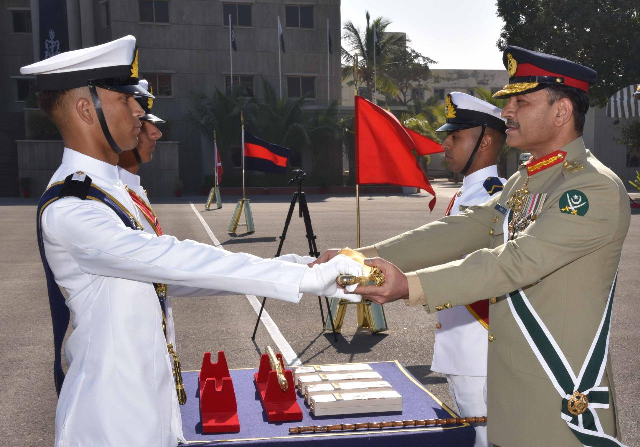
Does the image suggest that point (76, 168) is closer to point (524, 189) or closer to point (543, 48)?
point (524, 189)

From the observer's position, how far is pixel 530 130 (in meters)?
2.99

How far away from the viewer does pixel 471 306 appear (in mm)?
3980

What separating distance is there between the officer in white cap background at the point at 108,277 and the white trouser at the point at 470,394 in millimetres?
1476

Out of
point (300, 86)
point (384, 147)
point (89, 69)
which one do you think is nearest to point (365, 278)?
point (89, 69)

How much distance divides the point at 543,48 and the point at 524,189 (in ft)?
123

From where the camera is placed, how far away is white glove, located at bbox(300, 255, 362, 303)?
101 inches

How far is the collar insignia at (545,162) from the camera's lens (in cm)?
294

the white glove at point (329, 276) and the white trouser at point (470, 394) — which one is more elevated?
the white glove at point (329, 276)

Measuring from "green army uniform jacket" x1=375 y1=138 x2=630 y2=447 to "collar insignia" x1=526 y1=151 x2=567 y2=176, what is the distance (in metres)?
0.05

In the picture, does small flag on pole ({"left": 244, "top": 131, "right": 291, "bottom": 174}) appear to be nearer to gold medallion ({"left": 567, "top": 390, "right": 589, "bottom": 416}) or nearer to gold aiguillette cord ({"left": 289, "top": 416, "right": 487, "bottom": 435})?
gold aiguillette cord ({"left": 289, "top": 416, "right": 487, "bottom": 435})

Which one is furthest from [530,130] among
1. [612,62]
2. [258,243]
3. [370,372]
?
[612,62]

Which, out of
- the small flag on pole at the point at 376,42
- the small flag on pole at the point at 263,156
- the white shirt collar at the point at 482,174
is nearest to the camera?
the white shirt collar at the point at 482,174

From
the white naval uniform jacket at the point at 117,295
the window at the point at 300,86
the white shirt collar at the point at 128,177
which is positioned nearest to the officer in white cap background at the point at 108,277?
the white naval uniform jacket at the point at 117,295

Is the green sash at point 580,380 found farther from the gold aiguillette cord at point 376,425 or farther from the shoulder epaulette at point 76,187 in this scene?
the shoulder epaulette at point 76,187
